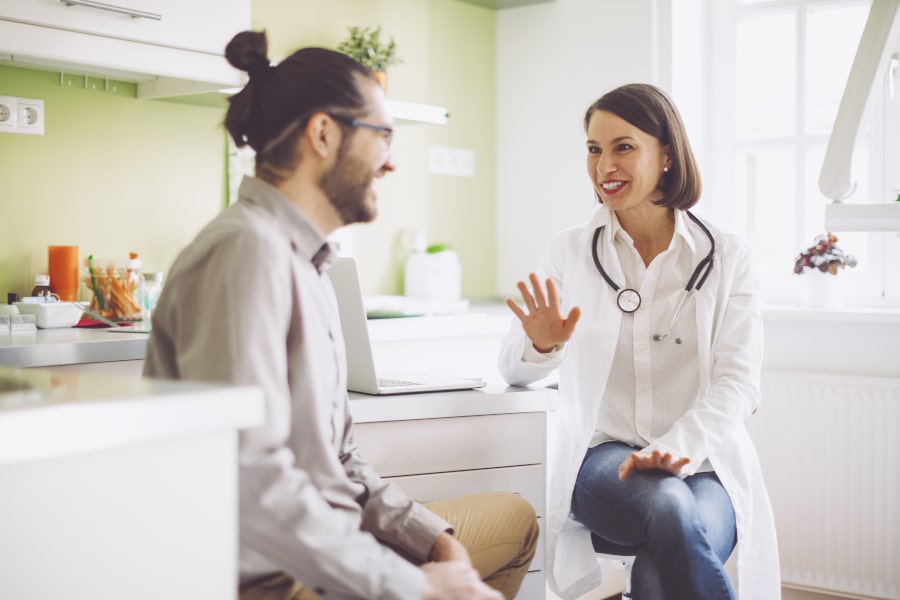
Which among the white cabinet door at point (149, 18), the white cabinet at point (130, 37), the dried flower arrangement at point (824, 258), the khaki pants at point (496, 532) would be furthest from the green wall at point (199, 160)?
the dried flower arrangement at point (824, 258)

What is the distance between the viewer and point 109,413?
0.79 m

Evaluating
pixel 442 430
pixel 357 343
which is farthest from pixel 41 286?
pixel 442 430

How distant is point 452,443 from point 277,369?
2.28 feet

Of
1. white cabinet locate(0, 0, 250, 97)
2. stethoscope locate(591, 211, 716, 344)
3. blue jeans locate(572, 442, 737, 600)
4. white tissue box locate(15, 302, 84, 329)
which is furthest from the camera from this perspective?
white tissue box locate(15, 302, 84, 329)

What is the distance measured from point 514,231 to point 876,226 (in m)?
2.31

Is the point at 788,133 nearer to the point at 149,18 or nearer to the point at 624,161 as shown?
the point at 624,161

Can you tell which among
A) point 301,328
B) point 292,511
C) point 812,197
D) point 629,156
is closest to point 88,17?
point 629,156

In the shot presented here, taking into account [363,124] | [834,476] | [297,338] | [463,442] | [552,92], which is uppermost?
[552,92]

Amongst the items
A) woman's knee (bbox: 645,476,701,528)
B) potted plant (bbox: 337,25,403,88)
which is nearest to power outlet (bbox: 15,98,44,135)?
potted plant (bbox: 337,25,403,88)

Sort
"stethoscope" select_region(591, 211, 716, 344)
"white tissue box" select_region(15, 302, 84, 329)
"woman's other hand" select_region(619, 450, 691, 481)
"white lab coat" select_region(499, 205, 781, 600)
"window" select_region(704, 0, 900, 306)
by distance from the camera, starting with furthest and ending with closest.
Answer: "window" select_region(704, 0, 900, 306) < "white tissue box" select_region(15, 302, 84, 329) < "stethoscope" select_region(591, 211, 716, 344) < "white lab coat" select_region(499, 205, 781, 600) < "woman's other hand" select_region(619, 450, 691, 481)

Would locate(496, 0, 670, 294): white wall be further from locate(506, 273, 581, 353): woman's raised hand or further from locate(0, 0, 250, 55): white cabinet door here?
locate(506, 273, 581, 353): woman's raised hand

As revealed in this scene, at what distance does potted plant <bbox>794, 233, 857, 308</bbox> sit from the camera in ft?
10.1

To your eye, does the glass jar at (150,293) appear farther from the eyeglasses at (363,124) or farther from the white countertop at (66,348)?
the eyeglasses at (363,124)

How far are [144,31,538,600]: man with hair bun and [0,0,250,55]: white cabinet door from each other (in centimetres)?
106
